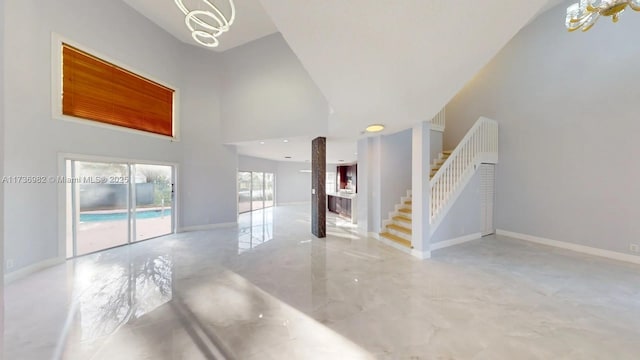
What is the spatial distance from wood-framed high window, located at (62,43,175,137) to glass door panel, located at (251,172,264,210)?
17.7 ft

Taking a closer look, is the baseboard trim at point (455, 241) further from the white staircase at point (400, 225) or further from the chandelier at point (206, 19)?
the chandelier at point (206, 19)

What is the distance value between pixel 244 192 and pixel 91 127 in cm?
685

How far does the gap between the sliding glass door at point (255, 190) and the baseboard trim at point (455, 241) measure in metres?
8.31

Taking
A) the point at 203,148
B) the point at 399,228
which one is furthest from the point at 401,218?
the point at 203,148

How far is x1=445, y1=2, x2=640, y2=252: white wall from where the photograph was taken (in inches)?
181

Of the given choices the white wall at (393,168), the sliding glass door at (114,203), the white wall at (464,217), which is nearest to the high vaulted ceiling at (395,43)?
the white wall at (393,168)

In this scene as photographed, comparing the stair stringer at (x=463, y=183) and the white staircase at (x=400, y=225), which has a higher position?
the stair stringer at (x=463, y=183)

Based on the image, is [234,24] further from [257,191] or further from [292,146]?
[257,191]

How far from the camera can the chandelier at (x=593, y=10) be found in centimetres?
261

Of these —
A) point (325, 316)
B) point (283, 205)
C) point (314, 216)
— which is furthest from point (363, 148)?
point (283, 205)

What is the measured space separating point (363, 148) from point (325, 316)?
4.75 metres

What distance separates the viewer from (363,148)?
21.9 ft

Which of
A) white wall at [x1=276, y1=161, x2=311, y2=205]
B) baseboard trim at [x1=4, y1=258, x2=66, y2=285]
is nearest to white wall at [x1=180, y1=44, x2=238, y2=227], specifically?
baseboard trim at [x1=4, y1=258, x2=66, y2=285]

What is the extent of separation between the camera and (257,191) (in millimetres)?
12164
